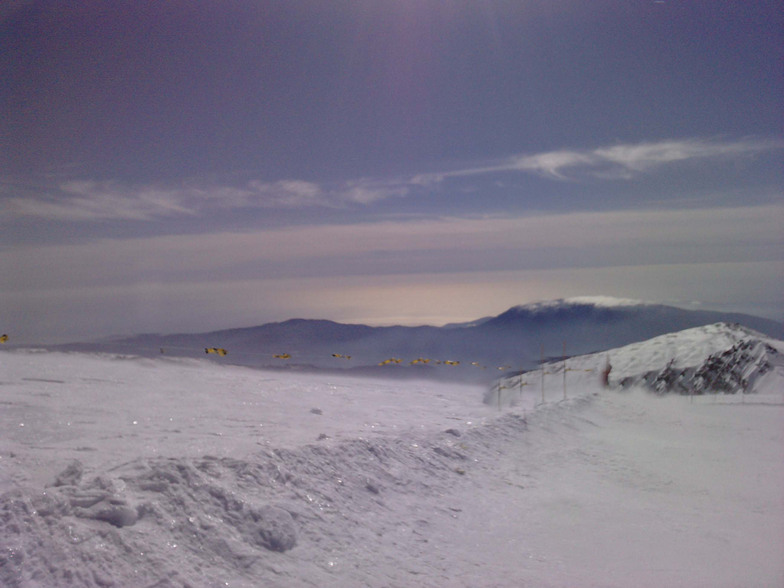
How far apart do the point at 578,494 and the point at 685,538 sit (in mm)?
2326

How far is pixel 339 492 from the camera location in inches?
356

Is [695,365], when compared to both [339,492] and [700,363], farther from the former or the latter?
[339,492]

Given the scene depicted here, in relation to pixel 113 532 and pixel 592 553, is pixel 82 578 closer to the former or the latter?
pixel 113 532

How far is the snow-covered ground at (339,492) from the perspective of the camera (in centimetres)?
631

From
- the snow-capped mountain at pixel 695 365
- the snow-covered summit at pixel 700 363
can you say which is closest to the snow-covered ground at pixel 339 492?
the snow-capped mountain at pixel 695 365

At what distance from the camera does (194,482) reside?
292 inches

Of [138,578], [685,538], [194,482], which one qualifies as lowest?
[685,538]

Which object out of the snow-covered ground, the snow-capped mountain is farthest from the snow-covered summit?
the snow-covered ground

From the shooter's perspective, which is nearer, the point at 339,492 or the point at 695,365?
the point at 339,492

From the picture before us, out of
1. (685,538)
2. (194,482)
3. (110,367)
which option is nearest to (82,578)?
(194,482)

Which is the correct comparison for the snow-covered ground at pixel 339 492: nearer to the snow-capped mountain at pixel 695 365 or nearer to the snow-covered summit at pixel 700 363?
the snow-capped mountain at pixel 695 365

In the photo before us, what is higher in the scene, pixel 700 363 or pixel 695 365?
pixel 700 363

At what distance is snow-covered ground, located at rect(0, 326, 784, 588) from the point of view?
6309 mm

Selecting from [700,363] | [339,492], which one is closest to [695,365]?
[700,363]
